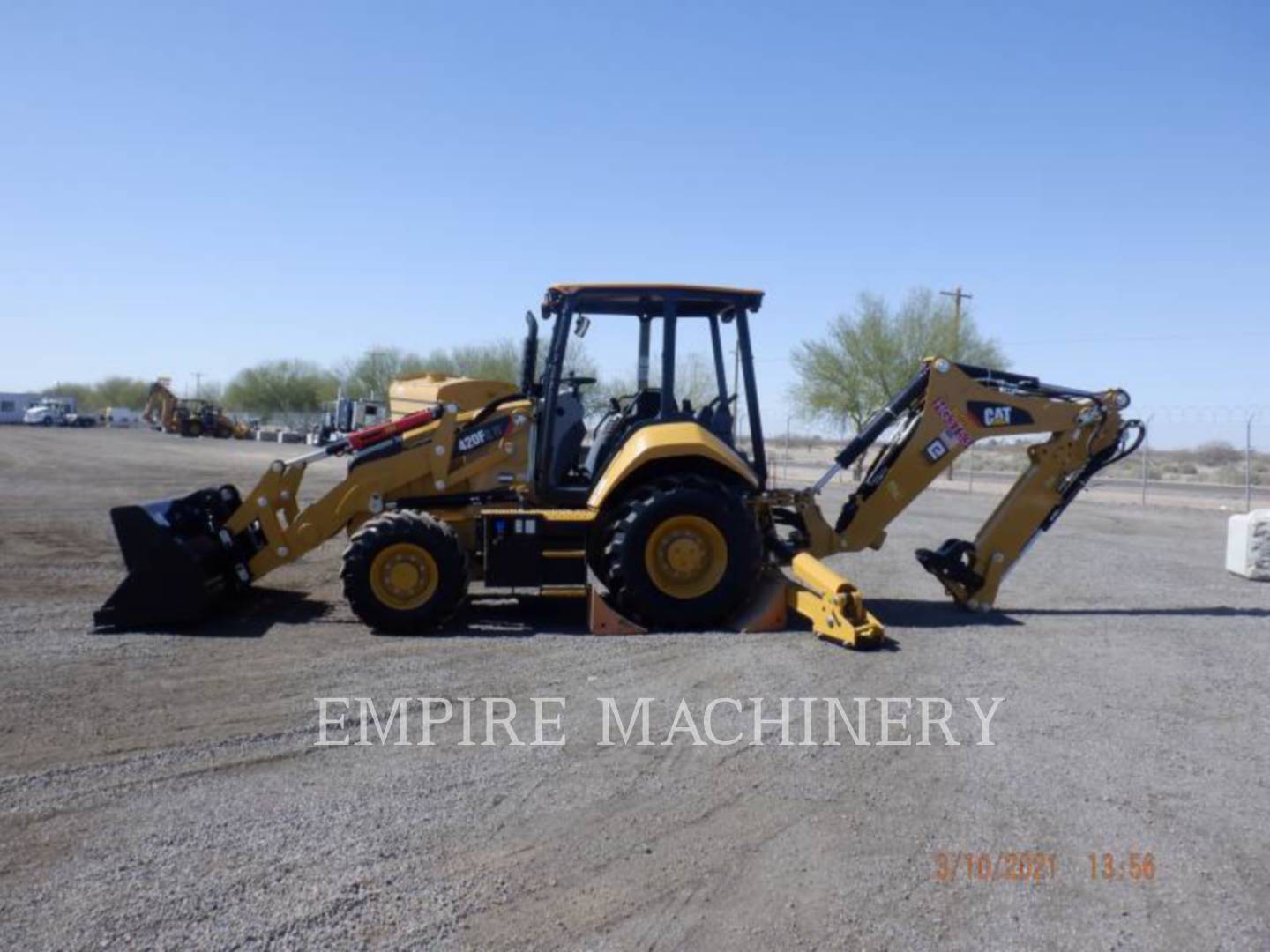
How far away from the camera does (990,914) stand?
423cm

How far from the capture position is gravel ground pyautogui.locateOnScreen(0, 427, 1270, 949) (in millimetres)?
4160

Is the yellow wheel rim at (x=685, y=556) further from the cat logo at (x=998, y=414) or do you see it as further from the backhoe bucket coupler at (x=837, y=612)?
the cat logo at (x=998, y=414)

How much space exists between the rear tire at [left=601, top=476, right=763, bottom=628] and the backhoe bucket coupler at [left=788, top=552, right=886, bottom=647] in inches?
20.2

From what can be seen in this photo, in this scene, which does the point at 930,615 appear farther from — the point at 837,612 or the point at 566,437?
the point at 566,437

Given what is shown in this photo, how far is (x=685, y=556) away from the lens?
928 centimetres

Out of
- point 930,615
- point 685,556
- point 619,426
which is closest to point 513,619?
point 685,556

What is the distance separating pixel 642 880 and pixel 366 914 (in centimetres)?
107

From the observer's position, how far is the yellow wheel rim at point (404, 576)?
919 centimetres

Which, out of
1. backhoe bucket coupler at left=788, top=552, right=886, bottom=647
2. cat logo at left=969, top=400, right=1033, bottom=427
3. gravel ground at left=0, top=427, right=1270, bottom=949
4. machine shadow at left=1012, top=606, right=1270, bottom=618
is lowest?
gravel ground at left=0, top=427, right=1270, bottom=949

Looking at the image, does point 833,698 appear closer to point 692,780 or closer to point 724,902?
point 692,780

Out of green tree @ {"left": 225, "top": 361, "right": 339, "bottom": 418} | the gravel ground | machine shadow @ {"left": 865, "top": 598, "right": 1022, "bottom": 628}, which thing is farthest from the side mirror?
green tree @ {"left": 225, "top": 361, "right": 339, "bottom": 418}

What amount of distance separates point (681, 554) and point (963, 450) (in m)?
3.05

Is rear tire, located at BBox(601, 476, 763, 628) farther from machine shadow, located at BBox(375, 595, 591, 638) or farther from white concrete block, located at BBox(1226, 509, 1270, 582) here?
white concrete block, located at BBox(1226, 509, 1270, 582)

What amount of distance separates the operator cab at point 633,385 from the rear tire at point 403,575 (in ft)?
3.76
